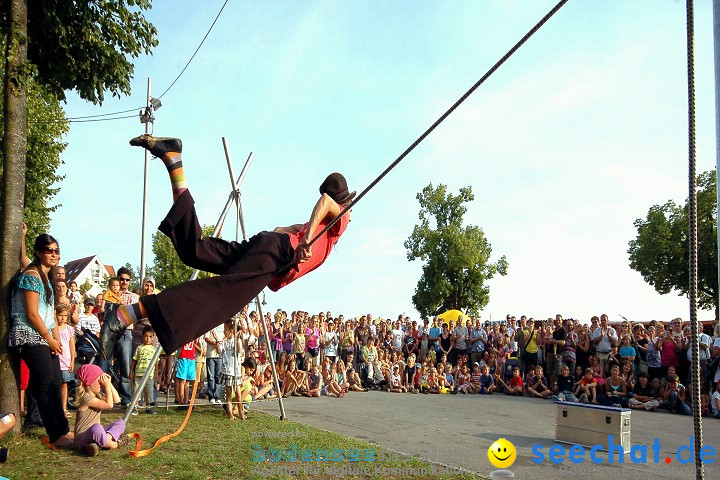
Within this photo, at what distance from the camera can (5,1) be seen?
660cm

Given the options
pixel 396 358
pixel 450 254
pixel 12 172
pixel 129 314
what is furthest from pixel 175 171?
pixel 450 254

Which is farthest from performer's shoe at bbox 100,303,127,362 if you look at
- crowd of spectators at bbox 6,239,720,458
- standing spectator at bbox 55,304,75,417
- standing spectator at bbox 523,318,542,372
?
standing spectator at bbox 523,318,542,372

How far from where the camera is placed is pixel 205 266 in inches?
152

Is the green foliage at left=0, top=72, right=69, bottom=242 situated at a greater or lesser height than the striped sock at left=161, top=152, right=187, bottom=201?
greater

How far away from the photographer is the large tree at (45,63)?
5797 millimetres

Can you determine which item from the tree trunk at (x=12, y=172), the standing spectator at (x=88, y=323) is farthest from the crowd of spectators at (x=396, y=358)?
the tree trunk at (x=12, y=172)

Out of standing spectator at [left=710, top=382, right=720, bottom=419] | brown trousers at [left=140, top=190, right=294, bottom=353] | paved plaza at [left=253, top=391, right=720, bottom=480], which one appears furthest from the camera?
standing spectator at [left=710, top=382, right=720, bottom=419]

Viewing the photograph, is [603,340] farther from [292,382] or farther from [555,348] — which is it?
[292,382]

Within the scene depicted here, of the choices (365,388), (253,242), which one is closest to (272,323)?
(365,388)

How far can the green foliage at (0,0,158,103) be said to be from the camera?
6.82m

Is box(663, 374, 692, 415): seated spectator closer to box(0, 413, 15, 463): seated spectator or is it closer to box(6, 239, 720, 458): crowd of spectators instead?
box(6, 239, 720, 458): crowd of spectators

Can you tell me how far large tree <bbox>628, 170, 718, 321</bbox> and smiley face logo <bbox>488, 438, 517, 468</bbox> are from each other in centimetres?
2680

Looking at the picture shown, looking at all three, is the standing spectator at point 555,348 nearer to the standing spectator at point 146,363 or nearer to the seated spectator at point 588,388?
the seated spectator at point 588,388

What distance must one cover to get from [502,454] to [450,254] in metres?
23.5
